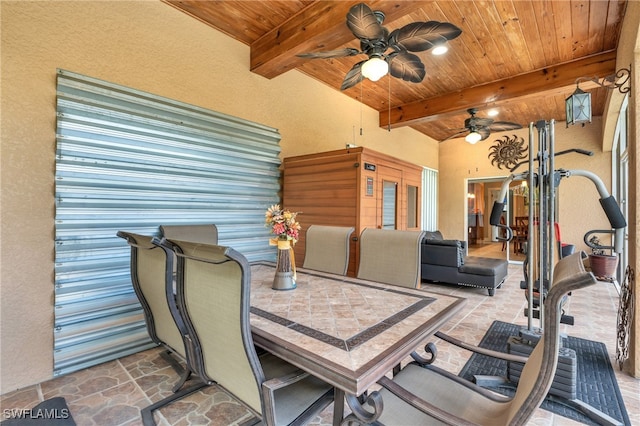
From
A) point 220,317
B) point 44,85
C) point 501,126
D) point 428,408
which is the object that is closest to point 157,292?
point 220,317

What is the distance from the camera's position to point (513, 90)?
4.24 metres

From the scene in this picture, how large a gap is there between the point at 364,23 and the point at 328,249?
189 centimetres

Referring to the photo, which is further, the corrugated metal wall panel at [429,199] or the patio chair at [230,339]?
the corrugated metal wall panel at [429,199]

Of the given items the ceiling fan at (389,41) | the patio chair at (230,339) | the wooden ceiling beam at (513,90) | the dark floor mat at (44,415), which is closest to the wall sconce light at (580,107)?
the ceiling fan at (389,41)

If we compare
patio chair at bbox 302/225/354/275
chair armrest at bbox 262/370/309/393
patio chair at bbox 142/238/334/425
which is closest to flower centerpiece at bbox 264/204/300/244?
patio chair at bbox 142/238/334/425

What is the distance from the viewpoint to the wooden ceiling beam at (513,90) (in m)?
3.64

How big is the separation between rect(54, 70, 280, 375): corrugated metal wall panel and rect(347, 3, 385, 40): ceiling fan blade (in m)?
1.85

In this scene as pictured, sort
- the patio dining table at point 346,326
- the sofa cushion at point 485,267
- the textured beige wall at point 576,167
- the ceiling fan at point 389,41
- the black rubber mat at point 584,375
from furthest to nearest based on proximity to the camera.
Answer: the textured beige wall at point 576,167, the sofa cushion at point 485,267, the ceiling fan at point 389,41, the black rubber mat at point 584,375, the patio dining table at point 346,326

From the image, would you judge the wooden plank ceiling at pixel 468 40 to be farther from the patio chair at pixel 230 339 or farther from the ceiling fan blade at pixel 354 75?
the patio chair at pixel 230 339

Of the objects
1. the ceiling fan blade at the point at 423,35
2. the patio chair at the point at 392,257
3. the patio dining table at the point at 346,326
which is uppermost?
the ceiling fan blade at the point at 423,35

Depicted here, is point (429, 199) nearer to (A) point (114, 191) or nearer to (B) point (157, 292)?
(A) point (114, 191)

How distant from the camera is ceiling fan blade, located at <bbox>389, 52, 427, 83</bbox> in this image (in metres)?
2.48

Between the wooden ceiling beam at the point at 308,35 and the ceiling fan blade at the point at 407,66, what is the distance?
0.37 m

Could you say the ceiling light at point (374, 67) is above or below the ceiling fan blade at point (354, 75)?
below
